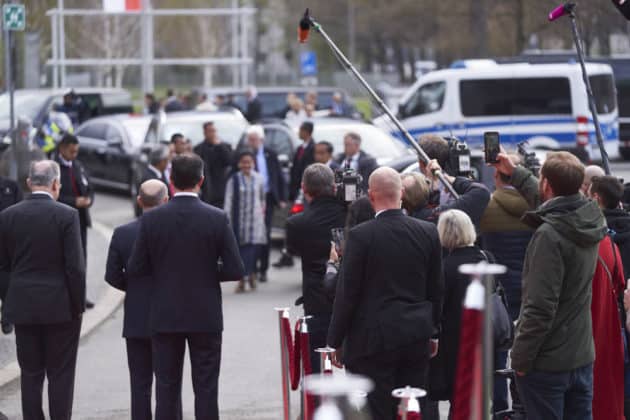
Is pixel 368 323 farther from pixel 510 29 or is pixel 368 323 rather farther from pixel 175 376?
pixel 510 29

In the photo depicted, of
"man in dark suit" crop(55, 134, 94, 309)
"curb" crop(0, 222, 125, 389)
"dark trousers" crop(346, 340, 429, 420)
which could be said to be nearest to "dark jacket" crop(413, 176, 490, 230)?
"dark trousers" crop(346, 340, 429, 420)

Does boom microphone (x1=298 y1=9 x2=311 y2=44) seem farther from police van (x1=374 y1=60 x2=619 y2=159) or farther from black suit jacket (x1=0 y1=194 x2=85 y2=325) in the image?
police van (x1=374 y1=60 x2=619 y2=159)

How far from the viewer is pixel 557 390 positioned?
20.8 feet

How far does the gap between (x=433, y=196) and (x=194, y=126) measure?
537 inches

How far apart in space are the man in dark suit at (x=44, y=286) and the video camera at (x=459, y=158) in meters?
2.46

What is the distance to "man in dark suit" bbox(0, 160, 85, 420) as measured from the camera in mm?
8016

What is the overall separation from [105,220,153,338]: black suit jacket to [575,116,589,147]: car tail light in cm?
1855

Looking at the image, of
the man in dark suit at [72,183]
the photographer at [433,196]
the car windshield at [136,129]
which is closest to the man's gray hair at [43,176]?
the photographer at [433,196]

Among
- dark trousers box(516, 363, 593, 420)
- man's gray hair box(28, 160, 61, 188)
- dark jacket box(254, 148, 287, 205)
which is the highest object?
man's gray hair box(28, 160, 61, 188)

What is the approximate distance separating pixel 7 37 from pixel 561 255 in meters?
11.3

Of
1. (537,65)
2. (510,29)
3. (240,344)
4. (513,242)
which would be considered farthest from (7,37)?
(510,29)

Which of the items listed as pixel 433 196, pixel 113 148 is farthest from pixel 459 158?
pixel 113 148

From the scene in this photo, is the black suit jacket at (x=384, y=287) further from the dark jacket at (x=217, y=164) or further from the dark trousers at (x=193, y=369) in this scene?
the dark jacket at (x=217, y=164)

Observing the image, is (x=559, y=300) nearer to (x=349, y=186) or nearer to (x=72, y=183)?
(x=349, y=186)
